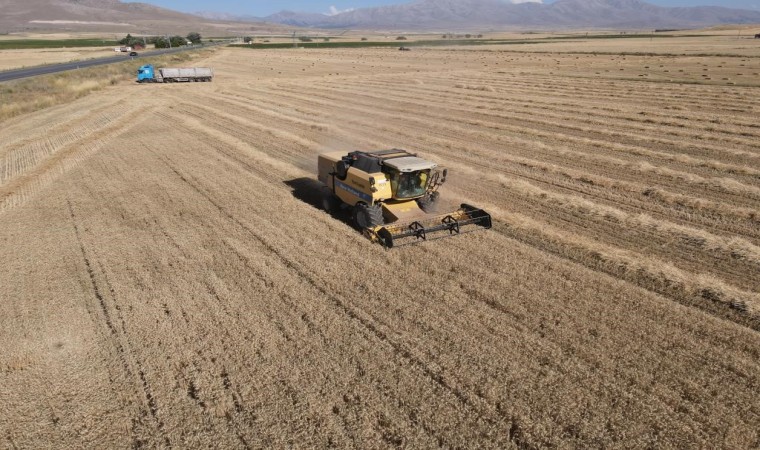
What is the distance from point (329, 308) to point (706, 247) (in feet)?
30.8

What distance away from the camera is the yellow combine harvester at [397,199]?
12133 millimetres

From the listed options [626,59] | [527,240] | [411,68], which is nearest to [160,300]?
[527,240]

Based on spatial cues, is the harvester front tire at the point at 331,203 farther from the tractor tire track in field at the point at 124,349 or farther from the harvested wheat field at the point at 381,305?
the tractor tire track in field at the point at 124,349

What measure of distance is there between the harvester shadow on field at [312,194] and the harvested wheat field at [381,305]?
0.41 ft

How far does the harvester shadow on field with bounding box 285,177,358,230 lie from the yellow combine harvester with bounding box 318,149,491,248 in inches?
31.7

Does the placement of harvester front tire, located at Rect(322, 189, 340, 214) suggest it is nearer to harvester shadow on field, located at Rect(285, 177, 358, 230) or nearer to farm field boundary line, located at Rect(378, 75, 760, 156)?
harvester shadow on field, located at Rect(285, 177, 358, 230)

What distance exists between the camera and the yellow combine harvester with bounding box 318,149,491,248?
478 inches

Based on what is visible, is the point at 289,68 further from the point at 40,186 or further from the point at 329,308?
the point at 329,308

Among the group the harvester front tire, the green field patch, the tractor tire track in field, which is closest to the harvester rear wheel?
the harvester front tire

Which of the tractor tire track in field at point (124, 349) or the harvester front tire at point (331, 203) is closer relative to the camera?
the tractor tire track in field at point (124, 349)

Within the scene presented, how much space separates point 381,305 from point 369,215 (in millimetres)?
3455

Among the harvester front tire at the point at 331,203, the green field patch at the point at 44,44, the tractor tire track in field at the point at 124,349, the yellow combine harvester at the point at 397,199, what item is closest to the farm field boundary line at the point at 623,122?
the yellow combine harvester at the point at 397,199

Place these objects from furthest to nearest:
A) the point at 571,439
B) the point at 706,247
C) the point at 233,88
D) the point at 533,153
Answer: the point at 233,88, the point at 533,153, the point at 706,247, the point at 571,439

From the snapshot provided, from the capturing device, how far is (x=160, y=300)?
9.70 meters
